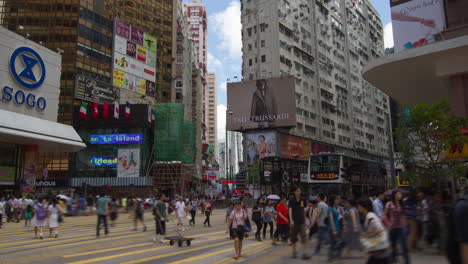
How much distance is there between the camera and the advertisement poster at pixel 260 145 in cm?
5208

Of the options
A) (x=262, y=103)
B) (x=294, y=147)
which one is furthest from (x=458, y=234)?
(x=294, y=147)

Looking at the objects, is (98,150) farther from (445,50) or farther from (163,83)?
(445,50)

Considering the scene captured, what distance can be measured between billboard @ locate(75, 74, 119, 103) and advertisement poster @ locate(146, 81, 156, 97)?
6900 millimetres

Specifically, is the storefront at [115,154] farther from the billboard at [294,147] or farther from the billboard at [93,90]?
the billboard at [294,147]

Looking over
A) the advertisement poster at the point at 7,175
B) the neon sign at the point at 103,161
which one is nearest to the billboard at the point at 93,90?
the neon sign at the point at 103,161

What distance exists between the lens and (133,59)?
62.2m

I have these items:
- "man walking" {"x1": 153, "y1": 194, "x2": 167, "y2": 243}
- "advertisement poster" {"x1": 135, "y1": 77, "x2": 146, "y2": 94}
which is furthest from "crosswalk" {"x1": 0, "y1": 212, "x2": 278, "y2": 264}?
"advertisement poster" {"x1": 135, "y1": 77, "x2": 146, "y2": 94}

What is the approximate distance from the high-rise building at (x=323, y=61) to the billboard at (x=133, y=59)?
16.5 meters

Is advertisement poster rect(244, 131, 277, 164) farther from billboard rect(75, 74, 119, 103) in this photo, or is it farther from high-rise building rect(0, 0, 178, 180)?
billboard rect(75, 74, 119, 103)

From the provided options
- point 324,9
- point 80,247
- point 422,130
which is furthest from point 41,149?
point 324,9

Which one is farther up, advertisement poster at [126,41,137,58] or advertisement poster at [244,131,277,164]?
advertisement poster at [126,41,137,58]

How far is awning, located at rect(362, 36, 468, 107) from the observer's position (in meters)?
16.7

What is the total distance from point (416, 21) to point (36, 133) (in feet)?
106

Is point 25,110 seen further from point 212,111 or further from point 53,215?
point 212,111
